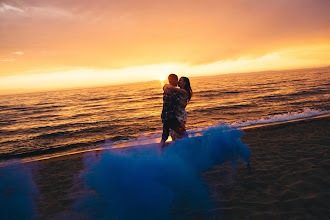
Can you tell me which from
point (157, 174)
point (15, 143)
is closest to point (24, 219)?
point (157, 174)

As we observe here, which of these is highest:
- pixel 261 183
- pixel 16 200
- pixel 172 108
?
pixel 172 108

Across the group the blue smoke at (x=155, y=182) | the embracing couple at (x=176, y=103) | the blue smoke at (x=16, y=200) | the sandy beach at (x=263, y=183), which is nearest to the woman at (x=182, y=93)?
the embracing couple at (x=176, y=103)

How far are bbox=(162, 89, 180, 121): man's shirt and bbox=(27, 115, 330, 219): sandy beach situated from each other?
5.67 feet

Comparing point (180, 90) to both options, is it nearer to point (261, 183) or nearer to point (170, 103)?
point (170, 103)

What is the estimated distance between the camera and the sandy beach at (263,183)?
3.23 meters

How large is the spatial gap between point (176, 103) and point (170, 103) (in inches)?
5.8

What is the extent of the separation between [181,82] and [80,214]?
11.4 ft

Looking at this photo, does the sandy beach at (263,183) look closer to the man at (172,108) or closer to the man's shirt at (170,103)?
the man at (172,108)

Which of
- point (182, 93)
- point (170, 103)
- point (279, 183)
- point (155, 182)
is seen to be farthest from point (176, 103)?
point (279, 183)

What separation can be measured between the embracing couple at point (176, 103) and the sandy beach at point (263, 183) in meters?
1.36

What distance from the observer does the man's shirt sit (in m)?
4.43

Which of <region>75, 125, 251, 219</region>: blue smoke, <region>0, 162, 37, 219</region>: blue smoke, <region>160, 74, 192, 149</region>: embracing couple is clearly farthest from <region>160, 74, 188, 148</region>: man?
<region>0, 162, 37, 219</region>: blue smoke

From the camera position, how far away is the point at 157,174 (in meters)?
3.59

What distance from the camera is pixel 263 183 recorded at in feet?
13.2
